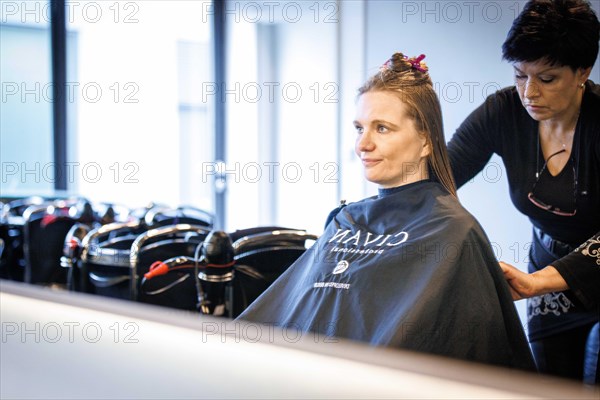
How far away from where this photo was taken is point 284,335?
624 millimetres

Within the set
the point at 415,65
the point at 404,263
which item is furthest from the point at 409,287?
the point at 415,65

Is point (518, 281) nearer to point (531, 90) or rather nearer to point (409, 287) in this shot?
point (409, 287)

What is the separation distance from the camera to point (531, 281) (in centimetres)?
172

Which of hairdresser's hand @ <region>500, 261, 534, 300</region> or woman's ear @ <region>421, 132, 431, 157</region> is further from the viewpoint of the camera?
woman's ear @ <region>421, 132, 431, 157</region>

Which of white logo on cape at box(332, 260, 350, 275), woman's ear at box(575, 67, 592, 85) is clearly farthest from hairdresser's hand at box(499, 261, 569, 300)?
woman's ear at box(575, 67, 592, 85)

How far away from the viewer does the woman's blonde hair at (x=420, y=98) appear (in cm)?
189

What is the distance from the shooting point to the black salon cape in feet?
5.36

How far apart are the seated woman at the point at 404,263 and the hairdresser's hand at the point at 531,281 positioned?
5 centimetres

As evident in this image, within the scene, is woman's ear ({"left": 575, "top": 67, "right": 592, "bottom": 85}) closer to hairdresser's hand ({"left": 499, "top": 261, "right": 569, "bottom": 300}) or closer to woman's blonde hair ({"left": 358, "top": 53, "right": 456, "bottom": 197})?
woman's blonde hair ({"left": 358, "top": 53, "right": 456, "bottom": 197})

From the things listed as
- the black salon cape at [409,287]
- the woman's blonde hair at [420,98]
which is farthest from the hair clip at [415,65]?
the black salon cape at [409,287]

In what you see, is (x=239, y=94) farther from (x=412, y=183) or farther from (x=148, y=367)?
(x=148, y=367)

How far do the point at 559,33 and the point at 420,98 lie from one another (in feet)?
1.28

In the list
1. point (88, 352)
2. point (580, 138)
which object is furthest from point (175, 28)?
point (88, 352)

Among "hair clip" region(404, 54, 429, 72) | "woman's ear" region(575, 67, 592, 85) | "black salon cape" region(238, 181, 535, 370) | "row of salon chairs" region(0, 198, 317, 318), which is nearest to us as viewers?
"black salon cape" region(238, 181, 535, 370)
